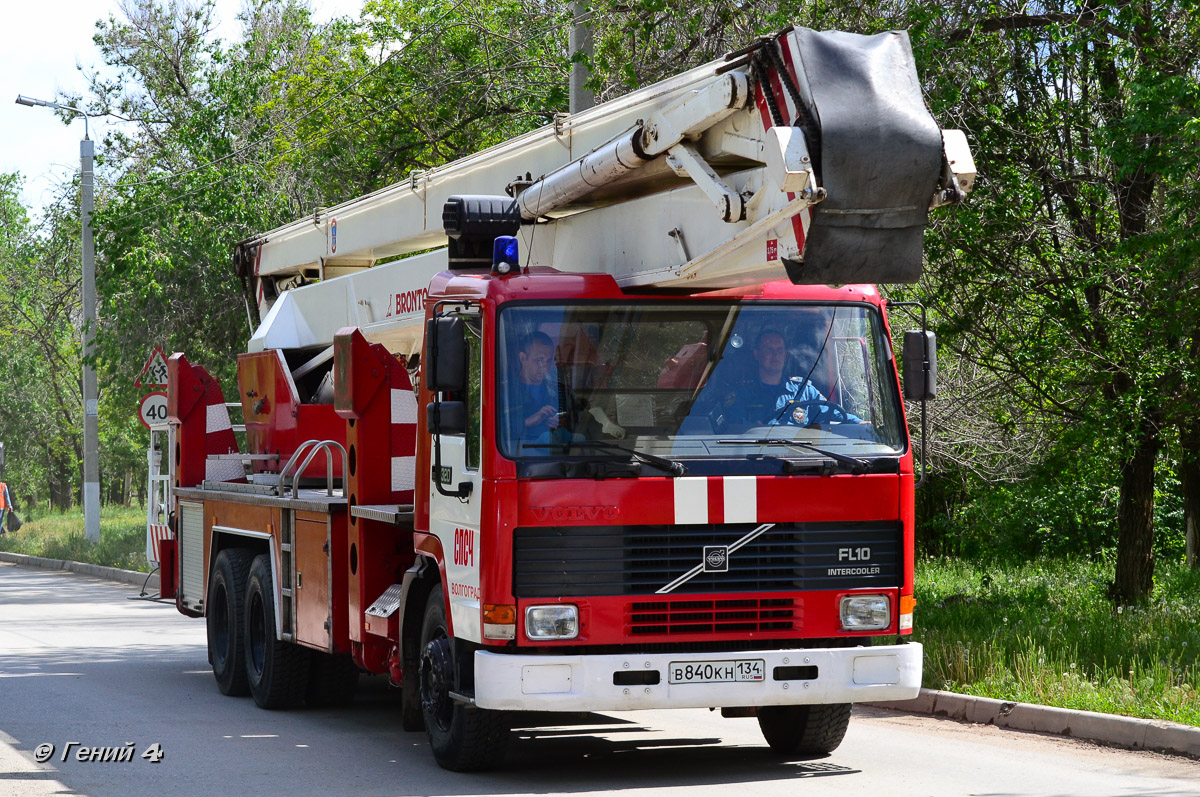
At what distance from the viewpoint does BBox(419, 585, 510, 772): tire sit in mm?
7715

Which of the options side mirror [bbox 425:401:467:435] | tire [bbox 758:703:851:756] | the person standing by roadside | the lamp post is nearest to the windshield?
side mirror [bbox 425:401:467:435]

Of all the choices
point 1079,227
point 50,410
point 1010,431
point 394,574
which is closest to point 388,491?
point 394,574

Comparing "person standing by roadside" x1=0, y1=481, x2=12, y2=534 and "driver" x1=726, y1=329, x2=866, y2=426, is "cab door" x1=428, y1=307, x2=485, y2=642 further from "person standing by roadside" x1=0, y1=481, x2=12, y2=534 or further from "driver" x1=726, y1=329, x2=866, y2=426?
"person standing by roadside" x1=0, y1=481, x2=12, y2=534

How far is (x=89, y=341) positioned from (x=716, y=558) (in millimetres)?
21090

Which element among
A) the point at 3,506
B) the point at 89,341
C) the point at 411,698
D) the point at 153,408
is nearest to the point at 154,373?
the point at 153,408

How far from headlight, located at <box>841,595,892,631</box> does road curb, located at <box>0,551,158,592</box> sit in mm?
14933

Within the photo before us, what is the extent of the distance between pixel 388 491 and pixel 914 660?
10.7ft

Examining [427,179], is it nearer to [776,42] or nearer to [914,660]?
[776,42]

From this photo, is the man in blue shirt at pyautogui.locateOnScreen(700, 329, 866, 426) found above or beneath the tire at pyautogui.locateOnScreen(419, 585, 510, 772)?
above


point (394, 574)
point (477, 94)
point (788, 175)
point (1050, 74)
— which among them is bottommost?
point (394, 574)

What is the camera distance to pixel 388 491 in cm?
902

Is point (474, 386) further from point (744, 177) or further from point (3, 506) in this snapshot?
point (3, 506)

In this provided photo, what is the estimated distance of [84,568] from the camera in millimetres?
25469

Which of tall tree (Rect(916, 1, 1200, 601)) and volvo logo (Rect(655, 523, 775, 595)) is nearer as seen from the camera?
volvo logo (Rect(655, 523, 775, 595))
